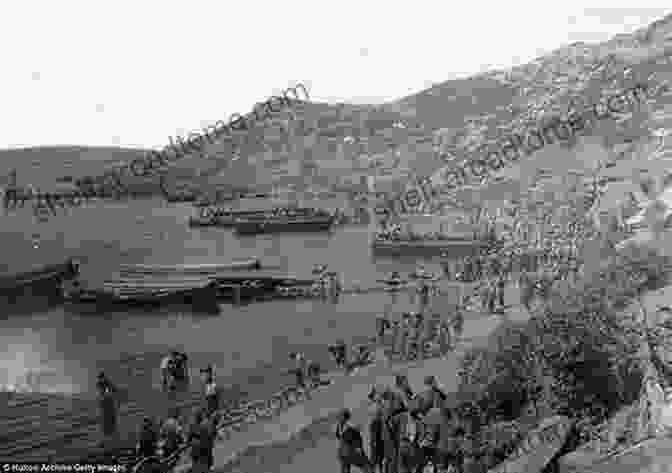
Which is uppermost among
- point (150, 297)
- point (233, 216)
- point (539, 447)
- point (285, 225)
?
point (233, 216)

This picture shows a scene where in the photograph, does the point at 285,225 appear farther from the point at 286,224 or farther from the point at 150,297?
the point at 150,297

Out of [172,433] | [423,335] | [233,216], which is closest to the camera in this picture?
[172,433]

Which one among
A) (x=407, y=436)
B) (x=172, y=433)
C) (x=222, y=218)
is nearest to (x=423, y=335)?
(x=172, y=433)

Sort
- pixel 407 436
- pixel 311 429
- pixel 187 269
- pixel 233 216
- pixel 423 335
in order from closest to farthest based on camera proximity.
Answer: pixel 407 436 → pixel 311 429 → pixel 423 335 → pixel 187 269 → pixel 233 216

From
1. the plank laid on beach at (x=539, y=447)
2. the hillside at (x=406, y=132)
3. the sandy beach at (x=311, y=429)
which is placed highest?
the hillside at (x=406, y=132)

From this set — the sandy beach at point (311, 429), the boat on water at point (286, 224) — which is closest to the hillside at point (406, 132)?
the boat on water at point (286, 224)

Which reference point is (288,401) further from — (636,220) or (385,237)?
(385,237)

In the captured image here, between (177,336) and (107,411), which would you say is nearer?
(107,411)

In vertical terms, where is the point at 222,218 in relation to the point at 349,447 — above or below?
above

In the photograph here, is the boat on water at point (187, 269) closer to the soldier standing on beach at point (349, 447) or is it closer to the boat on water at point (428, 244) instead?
the boat on water at point (428, 244)
